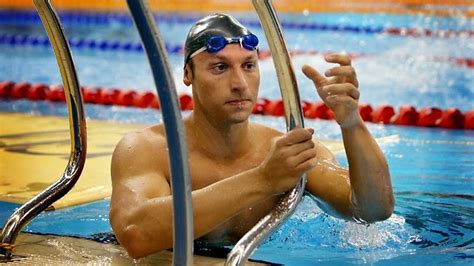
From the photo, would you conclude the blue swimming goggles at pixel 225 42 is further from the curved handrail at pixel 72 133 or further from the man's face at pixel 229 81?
the curved handrail at pixel 72 133

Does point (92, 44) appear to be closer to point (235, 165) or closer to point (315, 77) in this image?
point (235, 165)

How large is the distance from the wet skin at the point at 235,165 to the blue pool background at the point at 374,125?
0.30 m

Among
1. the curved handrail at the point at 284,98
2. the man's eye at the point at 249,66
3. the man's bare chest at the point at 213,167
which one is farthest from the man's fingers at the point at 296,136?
the man's bare chest at the point at 213,167

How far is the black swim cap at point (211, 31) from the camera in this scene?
2.79 meters

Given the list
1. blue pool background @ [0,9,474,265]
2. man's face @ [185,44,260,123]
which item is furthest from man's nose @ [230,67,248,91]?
blue pool background @ [0,9,474,265]

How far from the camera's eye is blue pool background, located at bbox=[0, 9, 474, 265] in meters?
3.32

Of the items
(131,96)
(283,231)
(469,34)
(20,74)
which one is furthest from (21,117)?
(469,34)

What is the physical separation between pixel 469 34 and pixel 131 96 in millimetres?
6708

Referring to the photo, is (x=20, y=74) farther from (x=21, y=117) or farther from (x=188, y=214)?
(x=188, y=214)

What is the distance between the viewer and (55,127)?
6.30 metres

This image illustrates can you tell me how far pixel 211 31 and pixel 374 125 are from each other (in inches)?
153

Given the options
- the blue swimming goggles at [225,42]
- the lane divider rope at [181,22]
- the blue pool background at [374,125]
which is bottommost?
the blue pool background at [374,125]

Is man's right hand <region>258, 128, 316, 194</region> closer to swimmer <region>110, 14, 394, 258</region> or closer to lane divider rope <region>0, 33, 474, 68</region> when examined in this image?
swimmer <region>110, 14, 394, 258</region>

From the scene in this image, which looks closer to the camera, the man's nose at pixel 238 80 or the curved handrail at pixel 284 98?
the curved handrail at pixel 284 98
